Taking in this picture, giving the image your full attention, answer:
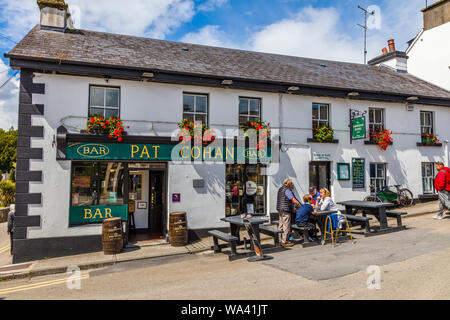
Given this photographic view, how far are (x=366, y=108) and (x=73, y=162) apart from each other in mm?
11189

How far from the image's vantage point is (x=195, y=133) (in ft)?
32.8

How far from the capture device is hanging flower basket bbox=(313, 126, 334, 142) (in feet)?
38.0

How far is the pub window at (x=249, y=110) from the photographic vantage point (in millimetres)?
10945

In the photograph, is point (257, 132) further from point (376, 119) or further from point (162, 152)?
point (376, 119)

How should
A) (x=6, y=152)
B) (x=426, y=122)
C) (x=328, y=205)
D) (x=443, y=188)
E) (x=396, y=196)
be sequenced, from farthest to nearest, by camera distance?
(x=6, y=152) < (x=426, y=122) < (x=396, y=196) < (x=443, y=188) < (x=328, y=205)

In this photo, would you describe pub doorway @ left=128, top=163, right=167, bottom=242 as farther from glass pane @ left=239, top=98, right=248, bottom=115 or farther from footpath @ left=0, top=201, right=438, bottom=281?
glass pane @ left=239, top=98, right=248, bottom=115

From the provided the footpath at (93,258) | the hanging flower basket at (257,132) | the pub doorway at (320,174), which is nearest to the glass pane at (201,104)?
the hanging flower basket at (257,132)

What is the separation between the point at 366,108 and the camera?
12.6 m

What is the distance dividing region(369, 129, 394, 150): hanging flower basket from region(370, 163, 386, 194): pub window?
0.85 meters

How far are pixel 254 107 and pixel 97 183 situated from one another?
234 inches

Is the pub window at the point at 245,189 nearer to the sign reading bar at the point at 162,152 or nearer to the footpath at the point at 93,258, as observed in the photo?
the sign reading bar at the point at 162,152

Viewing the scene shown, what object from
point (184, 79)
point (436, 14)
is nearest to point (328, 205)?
point (184, 79)

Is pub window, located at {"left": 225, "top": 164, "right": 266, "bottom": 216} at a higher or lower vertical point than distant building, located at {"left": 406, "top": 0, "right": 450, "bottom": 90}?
lower

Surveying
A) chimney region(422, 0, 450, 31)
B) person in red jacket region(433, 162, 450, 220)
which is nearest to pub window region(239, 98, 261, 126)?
person in red jacket region(433, 162, 450, 220)
